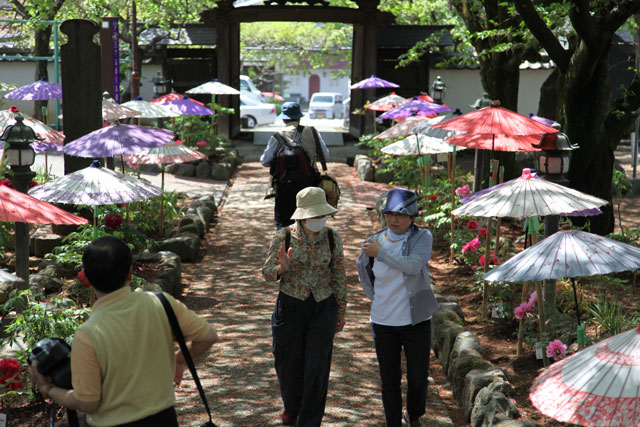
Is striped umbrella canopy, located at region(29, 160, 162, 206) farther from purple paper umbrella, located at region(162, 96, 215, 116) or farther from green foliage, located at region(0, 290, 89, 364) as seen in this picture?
purple paper umbrella, located at region(162, 96, 215, 116)

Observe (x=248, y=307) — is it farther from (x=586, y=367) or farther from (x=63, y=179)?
(x=586, y=367)

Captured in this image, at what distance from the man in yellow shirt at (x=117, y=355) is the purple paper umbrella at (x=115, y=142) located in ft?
16.0

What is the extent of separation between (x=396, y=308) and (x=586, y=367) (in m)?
2.16

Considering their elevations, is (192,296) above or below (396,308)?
below

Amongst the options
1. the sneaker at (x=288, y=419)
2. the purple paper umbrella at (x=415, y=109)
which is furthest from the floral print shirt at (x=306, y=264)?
the purple paper umbrella at (x=415, y=109)

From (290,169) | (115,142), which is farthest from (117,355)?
(115,142)

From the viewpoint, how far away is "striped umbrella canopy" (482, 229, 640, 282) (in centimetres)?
390

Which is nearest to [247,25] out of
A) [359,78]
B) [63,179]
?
[359,78]

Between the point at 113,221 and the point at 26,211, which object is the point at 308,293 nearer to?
the point at 26,211

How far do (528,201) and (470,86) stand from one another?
60.5 ft

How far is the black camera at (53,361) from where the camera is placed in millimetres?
3021

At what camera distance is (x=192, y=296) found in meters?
8.55

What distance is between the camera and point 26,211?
4902mm

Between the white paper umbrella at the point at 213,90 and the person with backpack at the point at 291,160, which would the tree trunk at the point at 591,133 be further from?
the white paper umbrella at the point at 213,90
